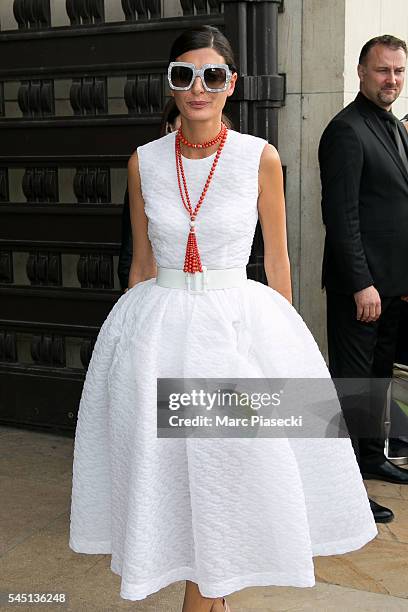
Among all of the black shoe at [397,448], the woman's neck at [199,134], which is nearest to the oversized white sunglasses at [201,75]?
the woman's neck at [199,134]

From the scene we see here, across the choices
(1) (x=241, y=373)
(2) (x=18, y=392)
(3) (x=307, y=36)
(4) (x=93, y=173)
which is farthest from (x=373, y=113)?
(2) (x=18, y=392)

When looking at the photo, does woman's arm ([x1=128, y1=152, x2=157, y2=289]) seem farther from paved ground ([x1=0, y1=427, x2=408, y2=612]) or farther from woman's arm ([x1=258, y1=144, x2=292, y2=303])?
paved ground ([x1=0, y1=427, x2=408, y2=612])

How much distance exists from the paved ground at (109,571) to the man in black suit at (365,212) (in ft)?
1.25

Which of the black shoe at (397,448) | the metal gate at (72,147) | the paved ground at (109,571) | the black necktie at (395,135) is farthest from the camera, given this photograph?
the black shoe at (397,448)

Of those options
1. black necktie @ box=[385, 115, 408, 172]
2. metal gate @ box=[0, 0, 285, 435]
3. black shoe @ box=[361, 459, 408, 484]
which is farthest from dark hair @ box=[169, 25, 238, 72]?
black shoe @ box=[361, 459, 408, 484]

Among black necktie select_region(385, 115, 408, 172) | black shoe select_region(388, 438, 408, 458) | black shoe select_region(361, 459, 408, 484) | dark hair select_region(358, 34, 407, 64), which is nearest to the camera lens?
dark hair select_region(358, 34, 407, 64)

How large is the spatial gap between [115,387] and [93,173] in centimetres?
277

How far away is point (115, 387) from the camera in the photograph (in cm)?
293

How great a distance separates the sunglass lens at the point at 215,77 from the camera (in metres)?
2.87

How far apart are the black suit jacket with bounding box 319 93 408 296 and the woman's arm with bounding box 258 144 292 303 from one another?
4.49 ft

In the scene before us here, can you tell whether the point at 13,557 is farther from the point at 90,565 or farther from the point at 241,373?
the point at 241,373

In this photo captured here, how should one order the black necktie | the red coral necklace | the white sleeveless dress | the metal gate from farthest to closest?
the metal gate < the black necktie < the red coral necklace < the white sleeveless dress

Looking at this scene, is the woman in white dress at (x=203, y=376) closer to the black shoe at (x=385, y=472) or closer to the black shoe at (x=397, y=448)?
the black shoe at (x=385, y=472)

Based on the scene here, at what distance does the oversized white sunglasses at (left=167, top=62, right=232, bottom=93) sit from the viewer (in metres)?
2.86
